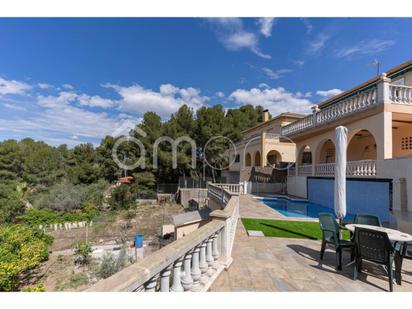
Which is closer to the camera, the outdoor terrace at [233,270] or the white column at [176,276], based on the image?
the outdoor terrace at [233,270]

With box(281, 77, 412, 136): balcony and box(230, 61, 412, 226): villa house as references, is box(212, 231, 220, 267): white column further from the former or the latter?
box(281, 77, 412, 136): balcony

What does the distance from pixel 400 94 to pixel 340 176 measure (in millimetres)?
6916

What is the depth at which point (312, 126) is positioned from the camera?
14844mm

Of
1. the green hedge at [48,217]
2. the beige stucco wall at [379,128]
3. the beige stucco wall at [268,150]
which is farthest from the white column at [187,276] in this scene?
the green hedge at [48,217]

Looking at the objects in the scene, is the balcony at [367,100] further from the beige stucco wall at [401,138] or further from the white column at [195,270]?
the white column at [195,270]

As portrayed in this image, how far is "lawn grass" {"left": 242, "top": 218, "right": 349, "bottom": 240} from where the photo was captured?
23.5 ft

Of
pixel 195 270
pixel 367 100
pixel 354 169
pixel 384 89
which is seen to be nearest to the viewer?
pixel 195 270

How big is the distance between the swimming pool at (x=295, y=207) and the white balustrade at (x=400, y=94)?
18.8 ft

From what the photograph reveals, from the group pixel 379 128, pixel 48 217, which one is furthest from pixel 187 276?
pixel 48 217

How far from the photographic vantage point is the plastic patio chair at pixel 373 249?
11.7 feet

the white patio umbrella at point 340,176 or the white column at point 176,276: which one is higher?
the white patio umbrella at point 340,176

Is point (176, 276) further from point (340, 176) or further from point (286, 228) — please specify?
point (286, 228)

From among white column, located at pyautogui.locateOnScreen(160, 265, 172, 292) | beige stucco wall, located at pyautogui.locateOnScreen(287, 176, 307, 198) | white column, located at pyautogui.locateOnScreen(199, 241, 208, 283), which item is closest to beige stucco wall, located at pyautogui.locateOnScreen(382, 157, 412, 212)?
beige stucco wall, located at pyautogui.locateOnScreen(287, 176, 307, 198)

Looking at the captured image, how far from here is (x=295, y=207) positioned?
44.8 ft
